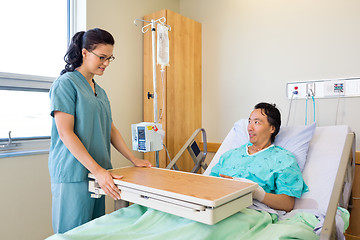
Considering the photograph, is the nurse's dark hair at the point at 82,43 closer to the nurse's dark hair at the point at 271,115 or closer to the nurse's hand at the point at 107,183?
the nurse's hand at the point at 107,183

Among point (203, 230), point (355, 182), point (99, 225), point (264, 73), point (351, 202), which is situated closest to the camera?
point (203, 230)

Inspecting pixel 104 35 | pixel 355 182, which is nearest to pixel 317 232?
pixel 355 182

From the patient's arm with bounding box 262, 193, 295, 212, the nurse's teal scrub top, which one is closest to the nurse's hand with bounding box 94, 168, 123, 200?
the nurse's teal scrub top

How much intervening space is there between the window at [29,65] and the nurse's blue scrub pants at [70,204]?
861 mm

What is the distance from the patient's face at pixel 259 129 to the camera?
5.81ft

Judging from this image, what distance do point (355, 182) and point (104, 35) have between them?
2.05m

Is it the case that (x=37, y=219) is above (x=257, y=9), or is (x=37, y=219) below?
below

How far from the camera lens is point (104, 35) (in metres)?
1.47

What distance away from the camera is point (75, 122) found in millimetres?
1437

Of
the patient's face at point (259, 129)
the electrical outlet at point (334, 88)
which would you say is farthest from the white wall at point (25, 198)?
the electrical outlet at point (334, 88)

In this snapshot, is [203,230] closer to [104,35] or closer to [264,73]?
[104,35]

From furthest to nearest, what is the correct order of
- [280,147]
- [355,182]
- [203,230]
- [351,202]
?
[355,182]
[351,202]
[280,147]
[203,230]

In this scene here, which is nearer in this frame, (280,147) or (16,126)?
(280,147)

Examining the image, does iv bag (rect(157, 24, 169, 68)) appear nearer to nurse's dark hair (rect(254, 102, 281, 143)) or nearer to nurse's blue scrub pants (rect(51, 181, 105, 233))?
nurse's dark hair (rect(254, 102, 281, 143))
